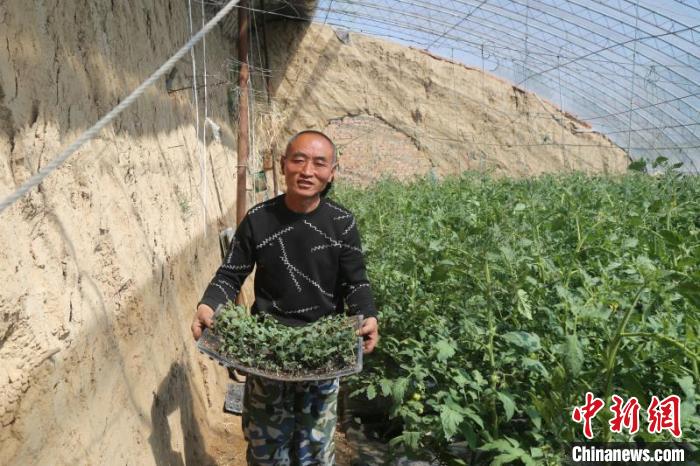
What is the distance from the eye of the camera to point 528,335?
6.43 feet

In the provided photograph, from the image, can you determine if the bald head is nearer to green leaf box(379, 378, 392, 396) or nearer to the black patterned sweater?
the black patterned sweater

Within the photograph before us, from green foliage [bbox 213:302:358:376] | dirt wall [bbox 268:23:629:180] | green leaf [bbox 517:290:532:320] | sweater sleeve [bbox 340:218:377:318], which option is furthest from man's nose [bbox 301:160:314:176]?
dirt wall [bbox 268:23:629:180]

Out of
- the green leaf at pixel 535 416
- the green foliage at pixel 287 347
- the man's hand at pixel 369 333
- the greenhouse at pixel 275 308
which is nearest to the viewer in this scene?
the greenhouse at pixel 275 308

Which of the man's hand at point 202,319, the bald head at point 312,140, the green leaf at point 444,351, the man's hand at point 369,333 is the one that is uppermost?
the bald head at point 312,140

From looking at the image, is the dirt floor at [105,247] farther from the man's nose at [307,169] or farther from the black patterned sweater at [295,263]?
the man's nose at [307,169]

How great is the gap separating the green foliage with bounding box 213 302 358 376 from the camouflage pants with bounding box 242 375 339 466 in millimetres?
131

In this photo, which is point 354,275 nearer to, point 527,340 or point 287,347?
point 287,347

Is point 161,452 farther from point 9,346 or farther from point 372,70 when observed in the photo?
point 372,70

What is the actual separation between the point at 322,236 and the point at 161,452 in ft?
3.60

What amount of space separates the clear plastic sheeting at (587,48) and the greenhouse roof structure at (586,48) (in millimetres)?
23

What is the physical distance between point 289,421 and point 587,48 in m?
12.0

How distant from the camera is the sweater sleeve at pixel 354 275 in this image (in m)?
2.28

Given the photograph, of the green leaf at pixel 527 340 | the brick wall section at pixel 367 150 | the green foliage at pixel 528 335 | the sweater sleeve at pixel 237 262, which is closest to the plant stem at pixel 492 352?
the green foliage at pixel 528 335

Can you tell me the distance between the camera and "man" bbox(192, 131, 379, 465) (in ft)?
7.16
